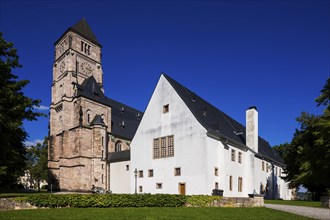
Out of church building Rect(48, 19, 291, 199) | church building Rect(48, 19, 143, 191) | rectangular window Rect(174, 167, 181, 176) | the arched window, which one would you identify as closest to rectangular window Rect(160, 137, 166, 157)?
church building Rect(48, 19, 291, 199)

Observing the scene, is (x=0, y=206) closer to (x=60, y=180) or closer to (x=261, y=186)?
(x=261, y=186)

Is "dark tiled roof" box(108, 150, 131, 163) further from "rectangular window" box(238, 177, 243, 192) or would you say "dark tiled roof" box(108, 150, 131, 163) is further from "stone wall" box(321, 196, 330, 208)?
"stone wall" box(321, 196, 330, 208)

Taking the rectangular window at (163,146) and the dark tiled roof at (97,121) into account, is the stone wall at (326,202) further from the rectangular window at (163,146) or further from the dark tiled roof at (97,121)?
the dark tiled roof at (97,121)

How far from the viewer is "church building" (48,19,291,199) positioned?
31.5 metres

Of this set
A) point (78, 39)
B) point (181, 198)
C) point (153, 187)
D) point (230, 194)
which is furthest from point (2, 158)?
point (78, 39)

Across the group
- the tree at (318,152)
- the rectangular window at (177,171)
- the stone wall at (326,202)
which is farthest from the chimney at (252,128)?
the stone wall at (326,202)

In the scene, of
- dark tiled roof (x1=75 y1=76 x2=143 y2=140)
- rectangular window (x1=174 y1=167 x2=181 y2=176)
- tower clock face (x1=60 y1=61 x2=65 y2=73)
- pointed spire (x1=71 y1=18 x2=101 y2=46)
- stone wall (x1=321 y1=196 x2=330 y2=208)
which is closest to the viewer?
stone wall (x1=321 y1=196 x2=330 y2=208)

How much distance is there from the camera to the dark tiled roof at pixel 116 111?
5734cm

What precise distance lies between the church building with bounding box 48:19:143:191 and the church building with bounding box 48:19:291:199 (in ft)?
0.56

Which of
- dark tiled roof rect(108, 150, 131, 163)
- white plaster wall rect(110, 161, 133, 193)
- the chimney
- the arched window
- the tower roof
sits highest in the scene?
the tower roof

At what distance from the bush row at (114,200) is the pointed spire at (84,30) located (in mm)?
53188

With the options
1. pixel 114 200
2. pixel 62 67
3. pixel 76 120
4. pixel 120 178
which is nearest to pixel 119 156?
pixel 120 178

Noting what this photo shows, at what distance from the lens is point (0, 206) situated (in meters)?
17.3

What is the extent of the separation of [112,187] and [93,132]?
11.3 meters
